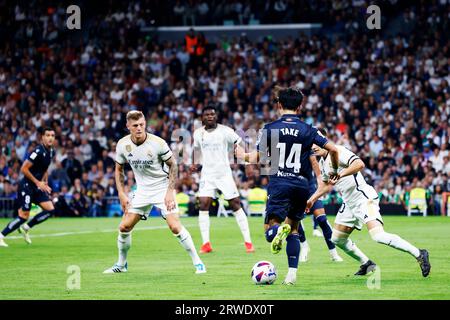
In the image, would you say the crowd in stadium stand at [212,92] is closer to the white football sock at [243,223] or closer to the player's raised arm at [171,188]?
the white football sock at [243,223]

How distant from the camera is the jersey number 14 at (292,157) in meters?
12.5

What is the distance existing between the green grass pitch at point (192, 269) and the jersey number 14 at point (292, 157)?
5.28ft

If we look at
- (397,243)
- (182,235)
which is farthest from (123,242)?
(397,243)

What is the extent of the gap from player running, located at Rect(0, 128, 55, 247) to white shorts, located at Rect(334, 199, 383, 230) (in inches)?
324

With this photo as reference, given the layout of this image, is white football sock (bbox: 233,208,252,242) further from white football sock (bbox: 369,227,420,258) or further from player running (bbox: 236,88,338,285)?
player running (bbox: 236,88,338,285)

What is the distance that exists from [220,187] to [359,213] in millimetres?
6110

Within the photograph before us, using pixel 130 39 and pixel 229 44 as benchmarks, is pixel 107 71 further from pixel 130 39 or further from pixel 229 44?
pixel 229 44

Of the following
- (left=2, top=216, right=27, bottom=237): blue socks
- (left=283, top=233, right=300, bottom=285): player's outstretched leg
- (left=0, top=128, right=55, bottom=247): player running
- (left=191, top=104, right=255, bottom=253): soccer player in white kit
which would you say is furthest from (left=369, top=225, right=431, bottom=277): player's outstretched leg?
(left=2, top=216, right=27, bottom=237): blue socks

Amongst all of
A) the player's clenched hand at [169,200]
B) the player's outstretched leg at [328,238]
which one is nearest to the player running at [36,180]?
the player's outstretched leg at [328,238]

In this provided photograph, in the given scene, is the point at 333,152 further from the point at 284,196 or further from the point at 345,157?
the point at 345,157

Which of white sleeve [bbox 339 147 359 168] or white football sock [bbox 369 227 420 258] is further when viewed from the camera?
white sleeve [bbox 339 147 359 168]

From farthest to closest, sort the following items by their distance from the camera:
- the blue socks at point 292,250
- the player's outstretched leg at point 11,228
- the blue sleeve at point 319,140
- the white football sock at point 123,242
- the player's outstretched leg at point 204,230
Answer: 1. the player's outstretched leg at point 11,228
2. the player's outstretched leg at point 204,230
3. the white football sock at point 123,242
4. the blue socks at point 292,250
5. the blue sleeve at point 319,140

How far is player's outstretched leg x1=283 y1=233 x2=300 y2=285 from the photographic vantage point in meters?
12.6
